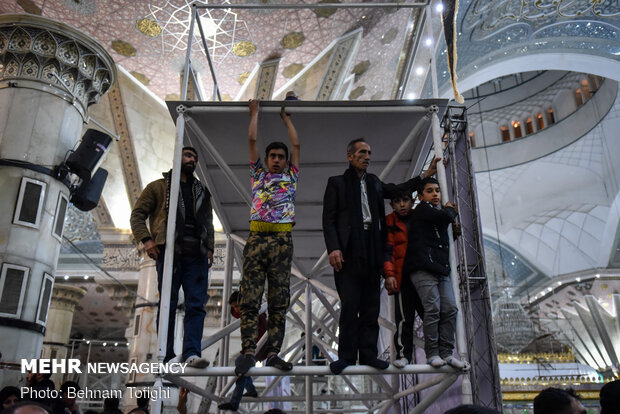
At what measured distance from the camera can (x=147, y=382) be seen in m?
10.7

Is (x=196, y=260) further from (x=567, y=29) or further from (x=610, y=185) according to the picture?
(x=610, y=185)

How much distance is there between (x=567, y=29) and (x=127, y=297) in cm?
1387

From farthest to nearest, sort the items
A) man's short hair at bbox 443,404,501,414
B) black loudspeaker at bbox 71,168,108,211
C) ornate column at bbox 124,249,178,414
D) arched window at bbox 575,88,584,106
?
arched window at bbox 575,88,584,106 → ornate column at bbox 124,249,178,414 → black loudspeaker at bbox 71,168,108,211 → man's short hair at bbox 443,404,501,414

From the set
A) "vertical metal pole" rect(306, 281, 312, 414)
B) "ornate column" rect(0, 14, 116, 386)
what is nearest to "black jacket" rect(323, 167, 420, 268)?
"vertical metal pole" rect(306, 281, 312, 414)

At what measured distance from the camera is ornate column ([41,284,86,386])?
14.9 m

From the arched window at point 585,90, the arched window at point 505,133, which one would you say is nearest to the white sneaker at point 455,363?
the arched window at point 585,90

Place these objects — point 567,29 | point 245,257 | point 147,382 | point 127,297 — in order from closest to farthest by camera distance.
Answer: point 245,257 → point 147,382 → point 567,29 → point 127,297

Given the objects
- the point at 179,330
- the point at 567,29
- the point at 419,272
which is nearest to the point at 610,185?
the point at 567,29

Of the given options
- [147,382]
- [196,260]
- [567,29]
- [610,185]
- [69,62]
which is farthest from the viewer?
[610,185]

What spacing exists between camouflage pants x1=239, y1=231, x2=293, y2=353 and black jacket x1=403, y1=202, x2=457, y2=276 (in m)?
0.96

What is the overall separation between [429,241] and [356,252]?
23.8 inches

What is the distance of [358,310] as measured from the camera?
3504mm

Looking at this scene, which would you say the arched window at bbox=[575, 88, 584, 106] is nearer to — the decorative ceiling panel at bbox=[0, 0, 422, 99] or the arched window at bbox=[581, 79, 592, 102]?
the arched window at bbox=[581, 79, 592, 102]

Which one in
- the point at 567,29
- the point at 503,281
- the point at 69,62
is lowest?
the point at 69,62
